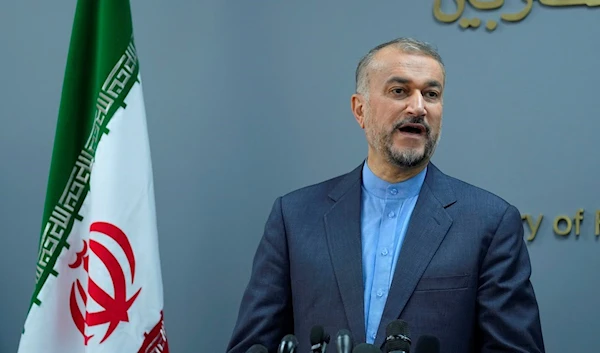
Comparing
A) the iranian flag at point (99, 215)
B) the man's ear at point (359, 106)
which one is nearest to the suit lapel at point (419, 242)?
the man's ear at point (359, 106)

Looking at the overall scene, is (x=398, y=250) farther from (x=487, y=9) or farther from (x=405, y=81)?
(x=487, y=9)

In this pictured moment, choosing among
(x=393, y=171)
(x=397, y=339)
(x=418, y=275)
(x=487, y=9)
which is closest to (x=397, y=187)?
(x=393, y=171)

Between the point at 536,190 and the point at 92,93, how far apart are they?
1405mm

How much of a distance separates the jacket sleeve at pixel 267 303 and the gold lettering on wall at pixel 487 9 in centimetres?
100

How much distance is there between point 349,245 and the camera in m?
2.22

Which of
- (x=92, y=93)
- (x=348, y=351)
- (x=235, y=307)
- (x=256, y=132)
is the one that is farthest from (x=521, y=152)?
(x=348, y=351)

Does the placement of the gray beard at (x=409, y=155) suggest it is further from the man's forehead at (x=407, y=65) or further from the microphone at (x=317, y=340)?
the microphone at (x=317, y=340)

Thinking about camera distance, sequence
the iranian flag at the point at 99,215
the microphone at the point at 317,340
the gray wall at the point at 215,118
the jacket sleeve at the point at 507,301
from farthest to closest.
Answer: the gray wall at the point at 215,118, the iranian flag at the point at 99,215, the jacket sleeve at the point at 507,301, the microphone at the point at 317,340

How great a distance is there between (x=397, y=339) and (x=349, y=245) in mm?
854

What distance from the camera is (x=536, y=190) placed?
2.78 m

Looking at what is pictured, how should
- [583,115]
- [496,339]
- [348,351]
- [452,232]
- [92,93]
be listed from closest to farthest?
[348,351]
[496,339]
[452,232]
[92,93]
[583,115]

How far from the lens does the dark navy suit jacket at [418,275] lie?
2074 mm

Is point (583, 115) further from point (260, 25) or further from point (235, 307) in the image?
point (235, 307)

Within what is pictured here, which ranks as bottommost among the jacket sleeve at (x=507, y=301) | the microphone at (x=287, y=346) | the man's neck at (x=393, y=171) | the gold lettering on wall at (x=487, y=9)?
the jacket sleeve at (x=507, y=301)
